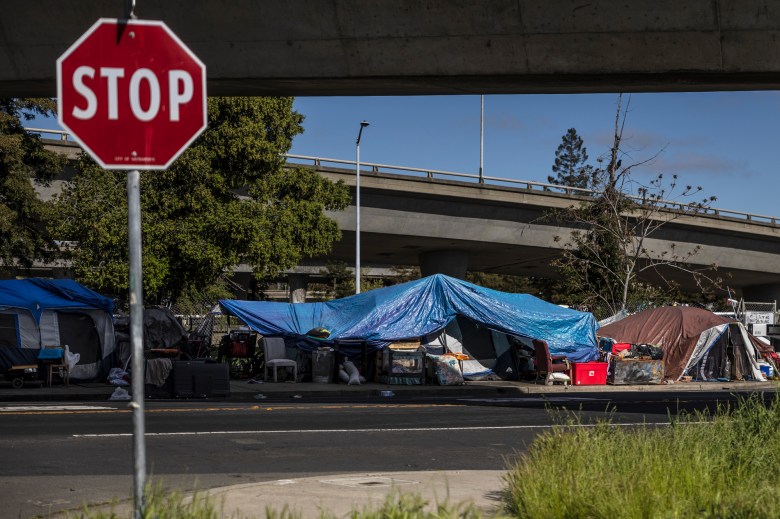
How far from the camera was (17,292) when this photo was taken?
26.1m

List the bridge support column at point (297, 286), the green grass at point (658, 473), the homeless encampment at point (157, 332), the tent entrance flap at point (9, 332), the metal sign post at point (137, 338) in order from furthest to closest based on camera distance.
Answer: the bridge support column at point (297, 286) < the homeless encampment at point (157, 332) < the tent entrance flap at point (9, 332) < the green grass at point (658, 473) < the metal sign post at point (137, 338)

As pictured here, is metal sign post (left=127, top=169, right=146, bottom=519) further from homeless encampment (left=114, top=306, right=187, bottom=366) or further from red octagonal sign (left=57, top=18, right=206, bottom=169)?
homeless encampment (left=114, top=306, right=187, bottom=366)

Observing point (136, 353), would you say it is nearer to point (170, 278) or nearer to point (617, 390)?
point (617, 390)

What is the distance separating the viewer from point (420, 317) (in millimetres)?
29188

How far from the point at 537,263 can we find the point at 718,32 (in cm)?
4545

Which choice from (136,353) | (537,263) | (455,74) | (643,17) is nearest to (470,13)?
(455,74)

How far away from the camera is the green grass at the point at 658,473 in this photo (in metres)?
6.15

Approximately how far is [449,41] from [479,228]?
115 ft

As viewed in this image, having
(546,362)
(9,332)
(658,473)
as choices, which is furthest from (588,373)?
(658,473)

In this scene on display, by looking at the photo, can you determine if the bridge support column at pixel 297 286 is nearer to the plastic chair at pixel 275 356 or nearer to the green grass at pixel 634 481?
the plastic chair at pixel 275 356

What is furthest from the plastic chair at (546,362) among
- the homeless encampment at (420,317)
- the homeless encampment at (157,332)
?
the homeless encampment at (157,332)

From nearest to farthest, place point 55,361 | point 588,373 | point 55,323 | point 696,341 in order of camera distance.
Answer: point 55,361
point 55,323
point 588,373
point 696,341

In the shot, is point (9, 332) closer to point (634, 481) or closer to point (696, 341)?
point (696, 341)

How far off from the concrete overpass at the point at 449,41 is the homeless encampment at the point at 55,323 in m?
10.9
